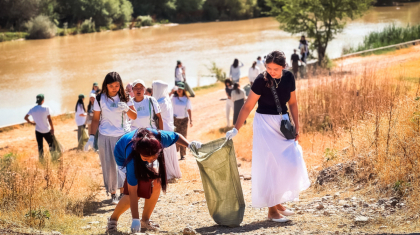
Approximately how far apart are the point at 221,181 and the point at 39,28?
1733 inches

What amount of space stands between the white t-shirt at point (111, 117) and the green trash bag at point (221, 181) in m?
1.39

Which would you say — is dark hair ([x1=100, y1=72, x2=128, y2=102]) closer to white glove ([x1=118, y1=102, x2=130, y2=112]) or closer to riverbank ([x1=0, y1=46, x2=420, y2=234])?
white glove ([x1=118, y1=102, x2=130, y2=112])

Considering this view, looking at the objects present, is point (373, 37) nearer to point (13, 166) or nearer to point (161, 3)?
point (13, 166)

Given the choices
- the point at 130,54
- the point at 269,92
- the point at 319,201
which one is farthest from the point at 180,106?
the point at 130,54

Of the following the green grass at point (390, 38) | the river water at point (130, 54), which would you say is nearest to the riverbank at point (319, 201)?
the river water at point (130, 54)

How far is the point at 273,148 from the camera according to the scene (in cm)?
471

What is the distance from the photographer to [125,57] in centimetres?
3412

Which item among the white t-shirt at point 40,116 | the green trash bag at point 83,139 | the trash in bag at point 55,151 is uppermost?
the white t-shirt at point 40,116

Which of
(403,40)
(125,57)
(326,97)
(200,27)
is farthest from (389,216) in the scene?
(200,27)

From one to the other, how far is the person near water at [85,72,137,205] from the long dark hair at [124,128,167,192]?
1675 millimetres

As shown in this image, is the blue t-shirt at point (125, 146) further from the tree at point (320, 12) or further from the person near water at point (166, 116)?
the tree at point (320, 12)

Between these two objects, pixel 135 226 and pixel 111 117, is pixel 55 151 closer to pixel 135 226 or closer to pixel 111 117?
pixel 111 117

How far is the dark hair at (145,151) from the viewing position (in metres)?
3.96

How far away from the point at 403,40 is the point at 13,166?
72.1ft
